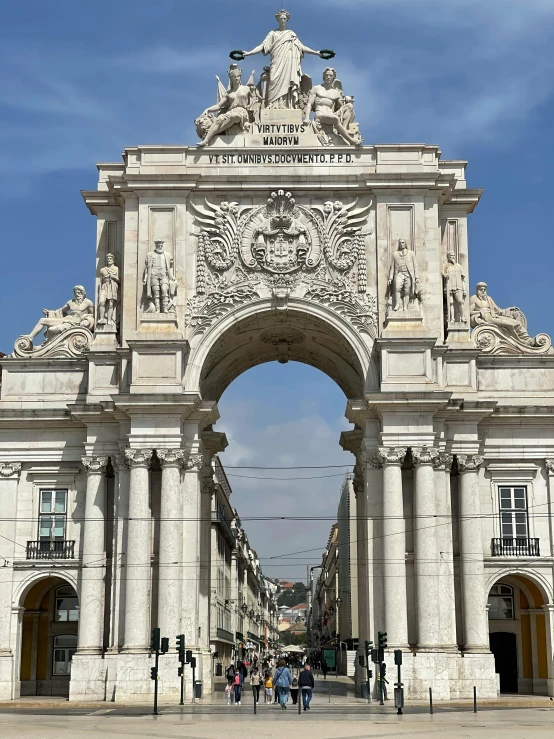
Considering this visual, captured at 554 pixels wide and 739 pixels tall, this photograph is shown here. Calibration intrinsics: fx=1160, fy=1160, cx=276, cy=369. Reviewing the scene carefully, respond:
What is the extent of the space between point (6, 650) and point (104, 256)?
17514mm

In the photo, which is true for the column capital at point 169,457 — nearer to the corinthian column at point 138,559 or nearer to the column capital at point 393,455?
the corinthian column at point 138,559

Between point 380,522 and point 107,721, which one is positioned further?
point 380,522

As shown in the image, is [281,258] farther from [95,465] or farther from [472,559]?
[472,559]

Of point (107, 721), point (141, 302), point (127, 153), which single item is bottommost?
point (107, 721)

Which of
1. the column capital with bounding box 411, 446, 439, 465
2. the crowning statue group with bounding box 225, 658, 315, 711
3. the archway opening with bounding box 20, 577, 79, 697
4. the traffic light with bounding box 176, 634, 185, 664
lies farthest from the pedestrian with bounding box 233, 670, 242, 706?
the column capital with bounding box 411, 446, 439, 465

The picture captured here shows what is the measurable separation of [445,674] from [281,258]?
61.0 ft

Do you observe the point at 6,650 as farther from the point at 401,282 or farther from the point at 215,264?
the point at 401,282

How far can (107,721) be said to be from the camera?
119ft

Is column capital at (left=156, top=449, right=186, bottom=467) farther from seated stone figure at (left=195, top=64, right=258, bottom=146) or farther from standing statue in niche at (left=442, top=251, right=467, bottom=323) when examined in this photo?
seated stone figure at (left=195, top=64, right=258, bottom=146)

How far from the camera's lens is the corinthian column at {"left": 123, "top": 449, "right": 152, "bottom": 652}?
4581 cm

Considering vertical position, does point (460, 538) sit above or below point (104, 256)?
below

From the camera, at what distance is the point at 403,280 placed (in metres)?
49.0

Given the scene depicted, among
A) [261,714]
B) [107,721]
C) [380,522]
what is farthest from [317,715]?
[380,522]

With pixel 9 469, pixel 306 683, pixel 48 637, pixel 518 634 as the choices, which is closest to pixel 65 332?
pixel 9 469
